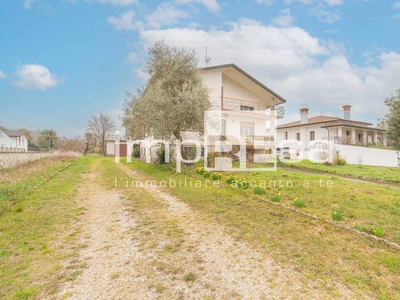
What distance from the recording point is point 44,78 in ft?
65.0

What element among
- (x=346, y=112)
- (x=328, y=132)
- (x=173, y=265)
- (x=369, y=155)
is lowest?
(x=173, y=265)

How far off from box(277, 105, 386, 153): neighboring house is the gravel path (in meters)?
26.4

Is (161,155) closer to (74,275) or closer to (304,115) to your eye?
(74,275)

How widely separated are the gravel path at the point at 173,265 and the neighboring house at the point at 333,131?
26.4 metres

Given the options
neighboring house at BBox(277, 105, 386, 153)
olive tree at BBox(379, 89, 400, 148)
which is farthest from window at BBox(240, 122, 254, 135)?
olive tree at BBox(379, 89, 400, 148)

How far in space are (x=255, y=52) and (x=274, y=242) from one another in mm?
18628

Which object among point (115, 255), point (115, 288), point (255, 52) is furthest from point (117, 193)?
point (255, 52)

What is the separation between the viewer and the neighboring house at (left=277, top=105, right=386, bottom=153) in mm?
29875

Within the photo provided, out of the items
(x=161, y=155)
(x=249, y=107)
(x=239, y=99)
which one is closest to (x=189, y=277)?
(x=161, y=155)

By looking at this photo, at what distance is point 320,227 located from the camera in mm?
5086

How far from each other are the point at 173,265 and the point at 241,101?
69.9 ft

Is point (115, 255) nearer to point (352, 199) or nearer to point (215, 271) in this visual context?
point (215, 271)

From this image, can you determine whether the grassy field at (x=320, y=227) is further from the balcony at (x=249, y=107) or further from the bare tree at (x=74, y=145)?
the bare tree at (x=74, y=145)

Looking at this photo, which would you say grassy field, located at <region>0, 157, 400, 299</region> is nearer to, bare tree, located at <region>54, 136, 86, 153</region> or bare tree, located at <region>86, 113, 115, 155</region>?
bare tree, located at <region>54, 136, 86, 153</region>
